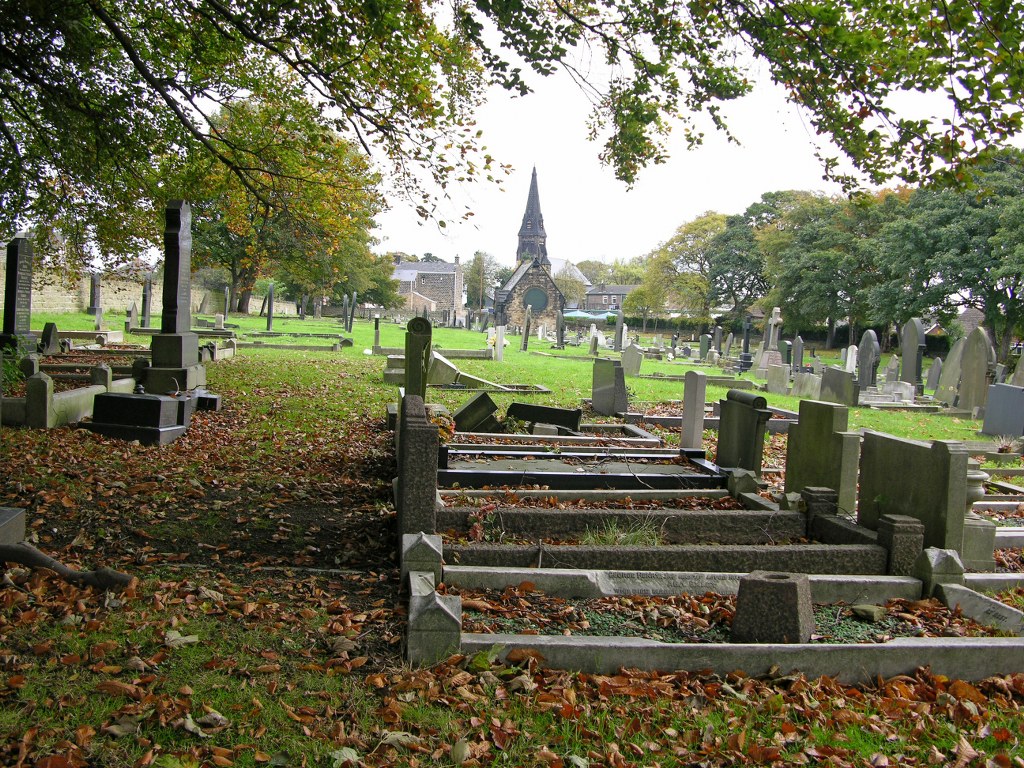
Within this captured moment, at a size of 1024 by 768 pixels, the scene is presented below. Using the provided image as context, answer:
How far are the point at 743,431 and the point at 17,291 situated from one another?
13879 mm

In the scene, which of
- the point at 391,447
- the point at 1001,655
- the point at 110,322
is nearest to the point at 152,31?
the point at 391,447

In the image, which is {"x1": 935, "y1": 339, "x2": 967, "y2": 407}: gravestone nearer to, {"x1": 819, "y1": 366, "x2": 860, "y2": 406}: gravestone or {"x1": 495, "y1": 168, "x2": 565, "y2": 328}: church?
{"x1": 819, "y1": 366, "x2": 860, "y2": 406}: gravestone

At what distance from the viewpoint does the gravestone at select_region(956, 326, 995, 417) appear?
1681 centimetres

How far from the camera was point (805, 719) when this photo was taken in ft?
11.3

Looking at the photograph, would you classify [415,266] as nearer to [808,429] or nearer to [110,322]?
[110,322]

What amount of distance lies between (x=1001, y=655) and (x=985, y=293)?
3610cm

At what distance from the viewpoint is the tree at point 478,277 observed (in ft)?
346

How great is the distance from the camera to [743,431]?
292 inches

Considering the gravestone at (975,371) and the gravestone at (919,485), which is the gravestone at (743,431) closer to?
the gravestone at (919,485)

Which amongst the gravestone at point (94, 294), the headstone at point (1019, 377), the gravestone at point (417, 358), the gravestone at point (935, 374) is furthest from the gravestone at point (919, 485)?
the gravestone at point (94, 294)

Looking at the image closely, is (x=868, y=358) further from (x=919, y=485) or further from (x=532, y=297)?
(x=532, y=297)

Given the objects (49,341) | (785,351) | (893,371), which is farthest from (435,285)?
(49,341)

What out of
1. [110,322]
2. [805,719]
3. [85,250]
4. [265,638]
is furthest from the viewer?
[110,322]

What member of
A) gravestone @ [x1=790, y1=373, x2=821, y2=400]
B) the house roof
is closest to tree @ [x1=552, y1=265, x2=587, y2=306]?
the house roof
